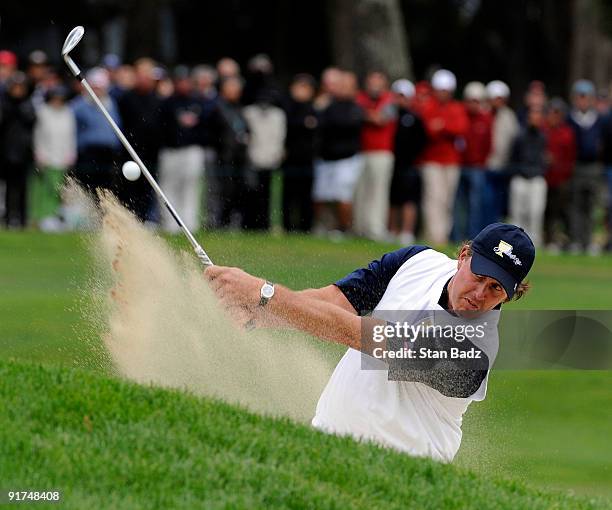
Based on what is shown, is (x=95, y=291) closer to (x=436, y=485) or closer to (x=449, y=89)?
(x=436, y=485)

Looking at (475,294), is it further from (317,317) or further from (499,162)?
(499,162)

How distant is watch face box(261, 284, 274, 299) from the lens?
7.36 m

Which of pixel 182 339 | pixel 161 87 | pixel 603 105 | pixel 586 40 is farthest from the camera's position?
pixel 586 40

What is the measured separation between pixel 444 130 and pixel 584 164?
2254mm

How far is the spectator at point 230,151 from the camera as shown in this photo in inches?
827

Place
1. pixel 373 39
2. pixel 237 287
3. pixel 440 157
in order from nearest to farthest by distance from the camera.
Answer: pixel 237 287 < pixel 440 157 < pixel 373 39

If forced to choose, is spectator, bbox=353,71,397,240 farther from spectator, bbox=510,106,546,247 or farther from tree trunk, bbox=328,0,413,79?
tree trunk, bbox=328,0,413,79

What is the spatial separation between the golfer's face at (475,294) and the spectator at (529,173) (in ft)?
48.1

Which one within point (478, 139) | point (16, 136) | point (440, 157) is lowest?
point (440, 157)

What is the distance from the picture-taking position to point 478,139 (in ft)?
71.7

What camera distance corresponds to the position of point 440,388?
7.32 meters

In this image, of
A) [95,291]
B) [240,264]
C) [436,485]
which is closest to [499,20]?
[240,264]

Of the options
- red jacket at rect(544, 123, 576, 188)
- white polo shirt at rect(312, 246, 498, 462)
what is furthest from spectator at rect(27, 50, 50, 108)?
white polo shirt at rect(312, 246, 498, 462)

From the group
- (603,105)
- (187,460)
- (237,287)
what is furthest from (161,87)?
Answer: (187,460)
